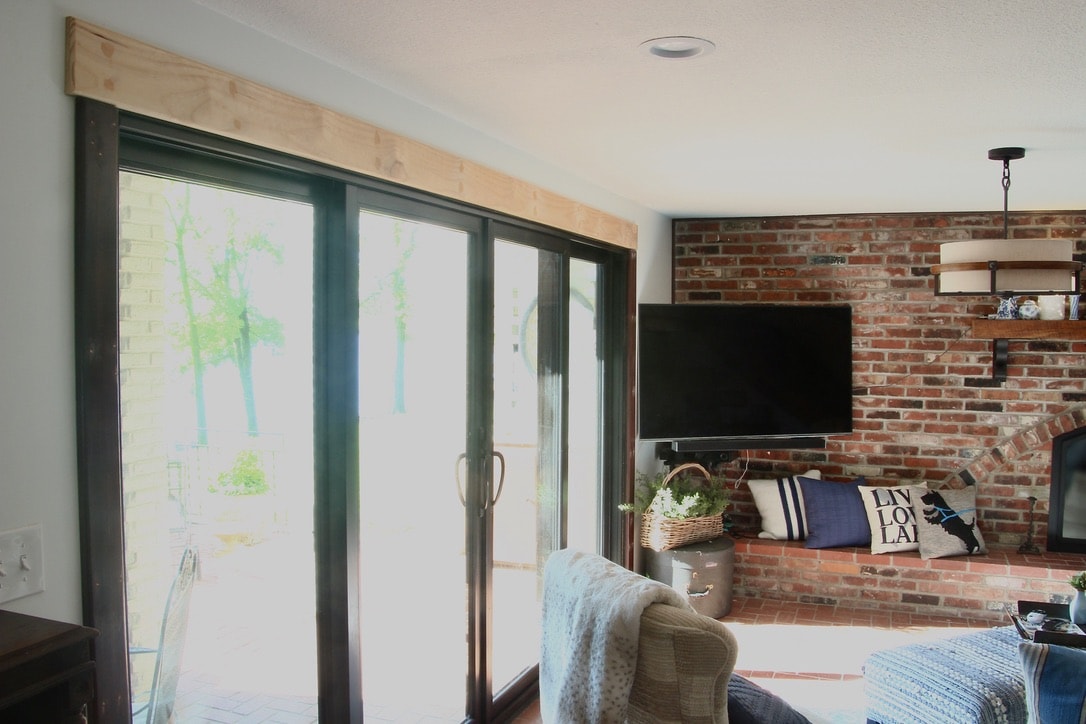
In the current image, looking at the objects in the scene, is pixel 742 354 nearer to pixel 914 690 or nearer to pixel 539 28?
pixel 914 690

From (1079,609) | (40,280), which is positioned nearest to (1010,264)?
(1079,609)

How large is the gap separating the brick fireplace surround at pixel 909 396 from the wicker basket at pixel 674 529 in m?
0.44

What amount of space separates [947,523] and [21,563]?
4528 millimetres

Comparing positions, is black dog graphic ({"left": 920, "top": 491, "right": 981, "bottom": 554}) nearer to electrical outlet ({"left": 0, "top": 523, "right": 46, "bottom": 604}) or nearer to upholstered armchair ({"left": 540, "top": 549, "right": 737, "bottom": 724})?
upholstered armchair ({"left": 540, "top": 549, "right": 737, "bottom": 724})

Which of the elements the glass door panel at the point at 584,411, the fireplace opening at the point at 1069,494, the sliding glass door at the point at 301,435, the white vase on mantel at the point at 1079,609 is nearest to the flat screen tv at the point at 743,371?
the glass door panel at the point at 584,411

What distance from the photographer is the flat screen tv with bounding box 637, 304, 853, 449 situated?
4.41 metres

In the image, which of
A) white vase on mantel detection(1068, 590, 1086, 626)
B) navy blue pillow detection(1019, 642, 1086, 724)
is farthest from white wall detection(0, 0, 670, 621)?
white vase on mantel detection(1068, 590, 1086, 626)

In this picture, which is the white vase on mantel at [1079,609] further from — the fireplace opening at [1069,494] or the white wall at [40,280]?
the white wall at [40,280]

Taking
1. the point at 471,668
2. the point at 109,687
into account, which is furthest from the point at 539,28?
the point at 471,668

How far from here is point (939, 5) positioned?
1814 mm

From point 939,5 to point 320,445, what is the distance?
1.84m

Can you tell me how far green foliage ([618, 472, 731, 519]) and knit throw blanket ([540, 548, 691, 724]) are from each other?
2154 mm

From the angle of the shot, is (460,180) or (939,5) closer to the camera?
(939,5)

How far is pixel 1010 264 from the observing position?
10.8 feet
